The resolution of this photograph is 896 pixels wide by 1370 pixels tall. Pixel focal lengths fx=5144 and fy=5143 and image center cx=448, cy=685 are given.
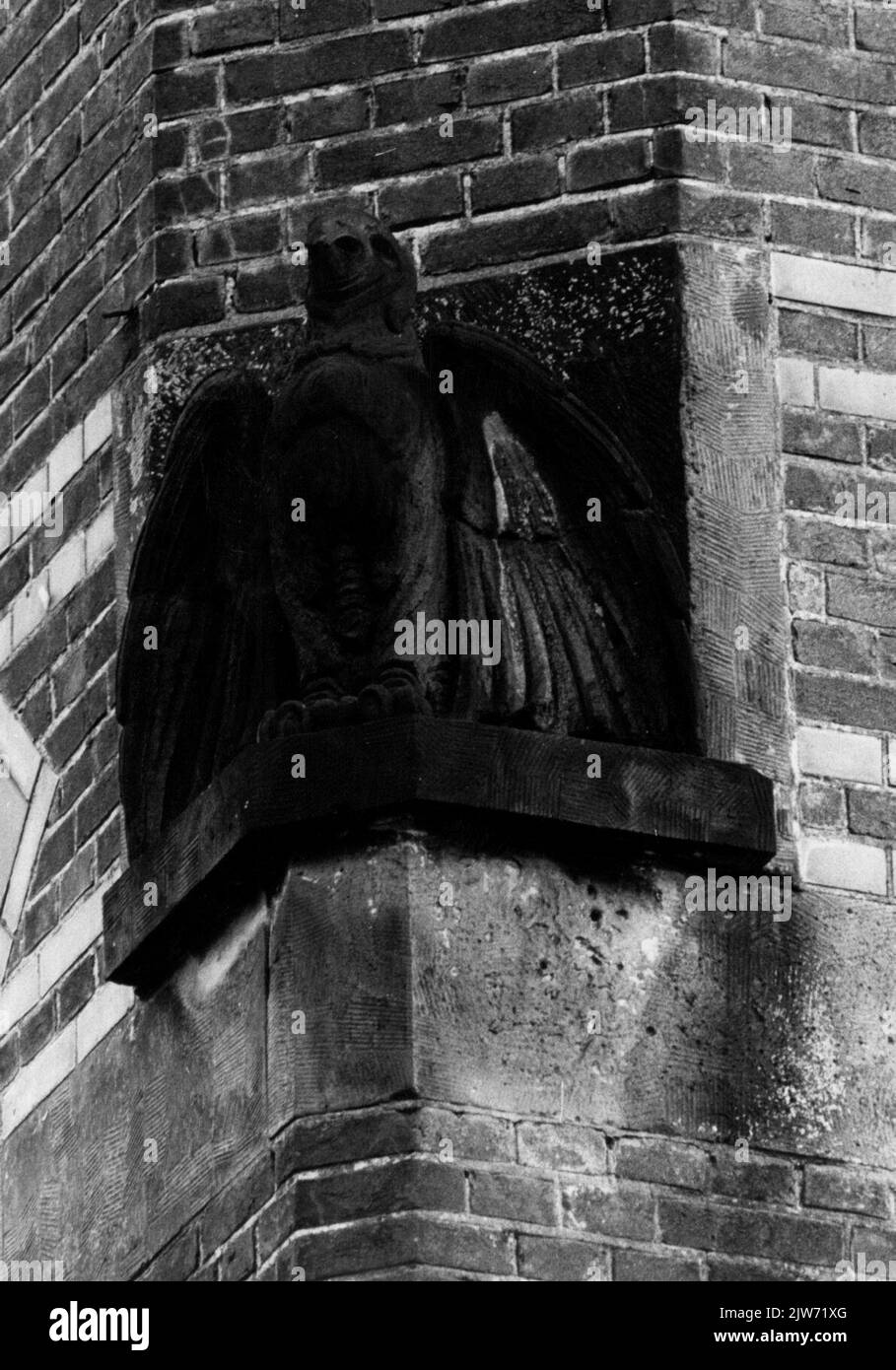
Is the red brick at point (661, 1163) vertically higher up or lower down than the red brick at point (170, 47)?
lower down

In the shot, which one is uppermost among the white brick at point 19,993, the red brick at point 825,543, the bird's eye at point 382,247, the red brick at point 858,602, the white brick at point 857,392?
the bird's eye at point 382,247

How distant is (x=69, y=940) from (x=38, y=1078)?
0.28m

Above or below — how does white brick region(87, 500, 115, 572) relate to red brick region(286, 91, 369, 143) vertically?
below

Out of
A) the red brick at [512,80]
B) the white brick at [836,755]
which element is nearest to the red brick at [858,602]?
the white brick at [836,755]

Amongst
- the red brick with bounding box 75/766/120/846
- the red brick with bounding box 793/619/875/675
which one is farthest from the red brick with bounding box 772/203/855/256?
the red brick with bounding box 75/766/120/846

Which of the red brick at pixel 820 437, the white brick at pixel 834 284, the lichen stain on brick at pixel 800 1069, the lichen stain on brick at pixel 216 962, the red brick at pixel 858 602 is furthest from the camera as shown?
the white brick at pixel 834 284

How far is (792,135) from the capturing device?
32.8 ft

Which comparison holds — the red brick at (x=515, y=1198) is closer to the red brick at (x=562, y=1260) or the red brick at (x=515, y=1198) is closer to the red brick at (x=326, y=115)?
the red brick at (x=562, y=1260)

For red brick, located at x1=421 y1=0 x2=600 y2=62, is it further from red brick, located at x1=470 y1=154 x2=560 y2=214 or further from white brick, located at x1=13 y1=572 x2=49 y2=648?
white brick, located at x1=13 y1=572 x2=49 y2=648

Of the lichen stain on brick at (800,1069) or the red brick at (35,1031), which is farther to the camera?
the red brick at (35,1031)

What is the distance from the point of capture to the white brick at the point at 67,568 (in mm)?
10297

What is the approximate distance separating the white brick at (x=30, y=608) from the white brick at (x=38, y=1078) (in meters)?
0.91

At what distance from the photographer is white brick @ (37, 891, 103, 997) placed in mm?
9961

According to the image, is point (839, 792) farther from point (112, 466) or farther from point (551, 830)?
point (112, 466)
